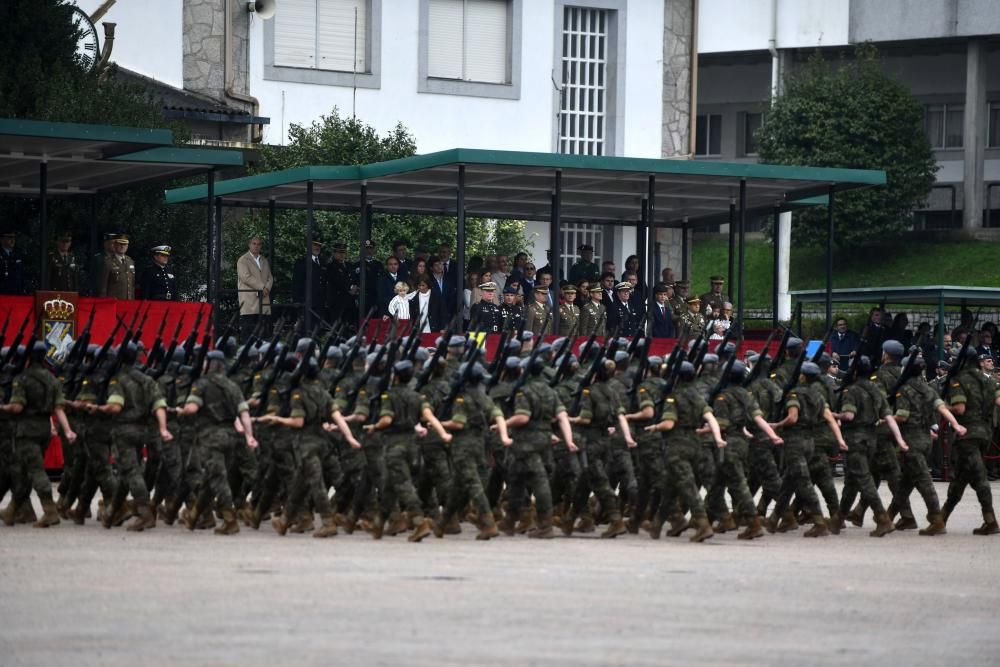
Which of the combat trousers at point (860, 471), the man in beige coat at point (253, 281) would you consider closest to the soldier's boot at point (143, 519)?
the combat trousers at point (860, 471)

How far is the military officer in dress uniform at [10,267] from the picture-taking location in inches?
914

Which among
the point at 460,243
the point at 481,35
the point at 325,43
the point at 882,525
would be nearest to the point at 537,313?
the point at 460,243

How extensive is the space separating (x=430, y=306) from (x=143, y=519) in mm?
7713

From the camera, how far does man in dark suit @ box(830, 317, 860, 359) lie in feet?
90.5

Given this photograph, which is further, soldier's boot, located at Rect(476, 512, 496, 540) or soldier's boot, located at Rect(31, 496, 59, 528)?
soldier's boot, located at Rect(31, 496, 59, 528)

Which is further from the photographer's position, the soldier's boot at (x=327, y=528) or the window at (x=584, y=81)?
the window at (x=584, y=81)

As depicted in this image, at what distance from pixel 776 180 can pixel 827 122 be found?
80.2 feet

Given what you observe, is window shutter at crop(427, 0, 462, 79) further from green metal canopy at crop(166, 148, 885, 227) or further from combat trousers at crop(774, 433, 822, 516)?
combat trousers at crop(774, 433, 822, 516)

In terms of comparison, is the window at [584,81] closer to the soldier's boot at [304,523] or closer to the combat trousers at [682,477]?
the combat trousers at [682,477]

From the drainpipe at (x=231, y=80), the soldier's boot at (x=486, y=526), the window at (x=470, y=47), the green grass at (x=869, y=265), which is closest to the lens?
the soldier's boot at (x=486, y=526)

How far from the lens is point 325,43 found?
36188 millimetres

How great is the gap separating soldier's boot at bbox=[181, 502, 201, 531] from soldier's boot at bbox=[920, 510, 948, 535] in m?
6.68

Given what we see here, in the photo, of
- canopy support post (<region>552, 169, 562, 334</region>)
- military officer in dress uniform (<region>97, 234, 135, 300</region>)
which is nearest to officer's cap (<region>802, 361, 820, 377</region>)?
canopy support post (<region>552, 169, 562, 334</region>)

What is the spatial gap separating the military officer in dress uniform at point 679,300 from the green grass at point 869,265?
2134 centimetres
